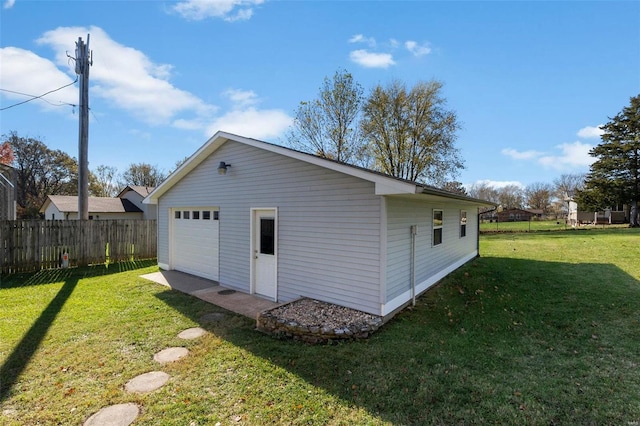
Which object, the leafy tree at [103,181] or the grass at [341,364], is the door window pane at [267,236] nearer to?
the grass at [341,364]

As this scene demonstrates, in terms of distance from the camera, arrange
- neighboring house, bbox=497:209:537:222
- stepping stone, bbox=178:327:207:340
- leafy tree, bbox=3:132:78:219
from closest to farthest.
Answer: stepping stone, bbox=178:327:207:340 < leafy tree, bbox=3:132:78:219 < neighboring house, bbox=497:209:537:222

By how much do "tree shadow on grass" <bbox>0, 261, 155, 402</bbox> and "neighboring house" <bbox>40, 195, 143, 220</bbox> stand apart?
59.5 ft

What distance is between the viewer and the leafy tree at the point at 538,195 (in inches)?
2219

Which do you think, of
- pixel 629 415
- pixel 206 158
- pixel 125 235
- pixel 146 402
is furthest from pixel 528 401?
pixel 125 235

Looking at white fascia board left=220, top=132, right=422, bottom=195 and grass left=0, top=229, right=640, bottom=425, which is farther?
white fascia board left=220, top=132, right=422, bottom=195

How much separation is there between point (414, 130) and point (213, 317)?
19527 mm

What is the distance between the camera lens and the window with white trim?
7646 millimetres

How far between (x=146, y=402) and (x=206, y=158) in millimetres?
6313

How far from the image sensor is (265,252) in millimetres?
6730

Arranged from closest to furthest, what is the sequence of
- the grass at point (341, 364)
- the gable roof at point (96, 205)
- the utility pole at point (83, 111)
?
the grass at point (341, 364) < the utility pole at point (83, 111) < the gable roof at point (96, 205)

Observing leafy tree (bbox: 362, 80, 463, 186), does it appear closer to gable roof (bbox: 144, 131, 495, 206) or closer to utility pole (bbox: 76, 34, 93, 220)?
gable roof (bbox: 144, 131, 495, 206)

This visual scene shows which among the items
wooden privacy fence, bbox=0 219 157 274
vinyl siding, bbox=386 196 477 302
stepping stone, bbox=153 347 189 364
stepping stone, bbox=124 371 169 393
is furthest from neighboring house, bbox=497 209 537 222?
stepping stone, bbox=124 371 169 393

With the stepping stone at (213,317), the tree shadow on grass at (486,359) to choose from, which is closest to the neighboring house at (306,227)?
the tree shadow on grass at (486,359)

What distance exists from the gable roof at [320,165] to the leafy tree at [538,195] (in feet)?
204
